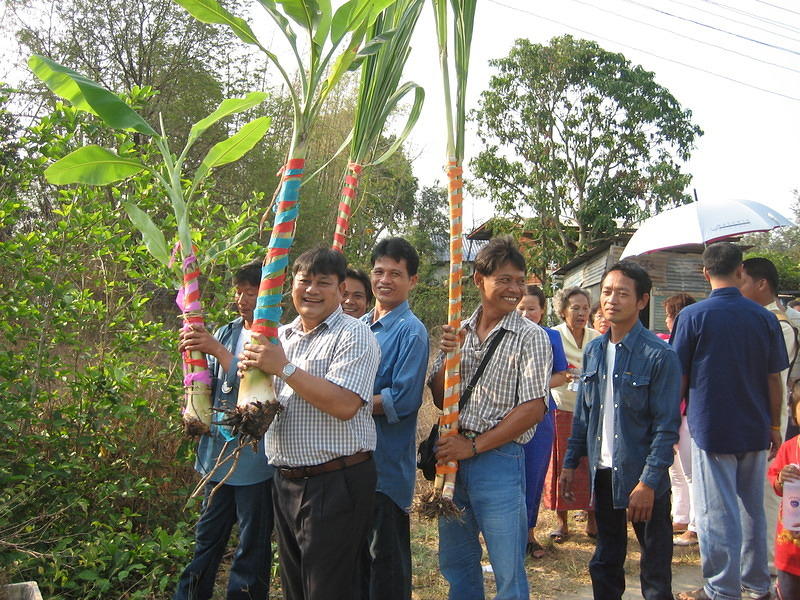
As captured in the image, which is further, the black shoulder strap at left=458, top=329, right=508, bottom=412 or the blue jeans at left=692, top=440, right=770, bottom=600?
the blue jeans at left=692, top=440, right=770, bottom=600

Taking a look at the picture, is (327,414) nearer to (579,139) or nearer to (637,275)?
(637,275)

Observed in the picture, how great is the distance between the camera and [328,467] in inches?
102

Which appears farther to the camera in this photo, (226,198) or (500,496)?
(226,198)

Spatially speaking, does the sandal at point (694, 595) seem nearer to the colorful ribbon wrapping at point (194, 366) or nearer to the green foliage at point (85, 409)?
the green foliage at point (85, 409)

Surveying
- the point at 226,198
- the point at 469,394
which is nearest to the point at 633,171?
the point at 226,198

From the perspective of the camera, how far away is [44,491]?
3627 millimetres

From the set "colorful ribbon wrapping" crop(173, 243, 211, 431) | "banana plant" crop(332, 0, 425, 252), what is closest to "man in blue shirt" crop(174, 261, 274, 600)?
"colorful ribbon wrapping" crop(173, 243, 211, 431)

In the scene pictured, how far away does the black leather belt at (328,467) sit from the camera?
8.46ft

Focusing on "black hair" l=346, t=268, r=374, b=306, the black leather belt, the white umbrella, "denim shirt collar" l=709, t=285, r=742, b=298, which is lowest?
the black leather belt

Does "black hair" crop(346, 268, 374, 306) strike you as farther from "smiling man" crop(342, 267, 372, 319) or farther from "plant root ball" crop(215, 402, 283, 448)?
"plant root ball" crop(215, 402, 283, 448)

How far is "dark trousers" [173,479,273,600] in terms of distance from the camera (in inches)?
127

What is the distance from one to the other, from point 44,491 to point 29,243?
135 cm

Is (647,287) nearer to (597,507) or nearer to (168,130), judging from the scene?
(597,507)

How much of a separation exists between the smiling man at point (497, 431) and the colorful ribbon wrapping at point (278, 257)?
797 millimetres
